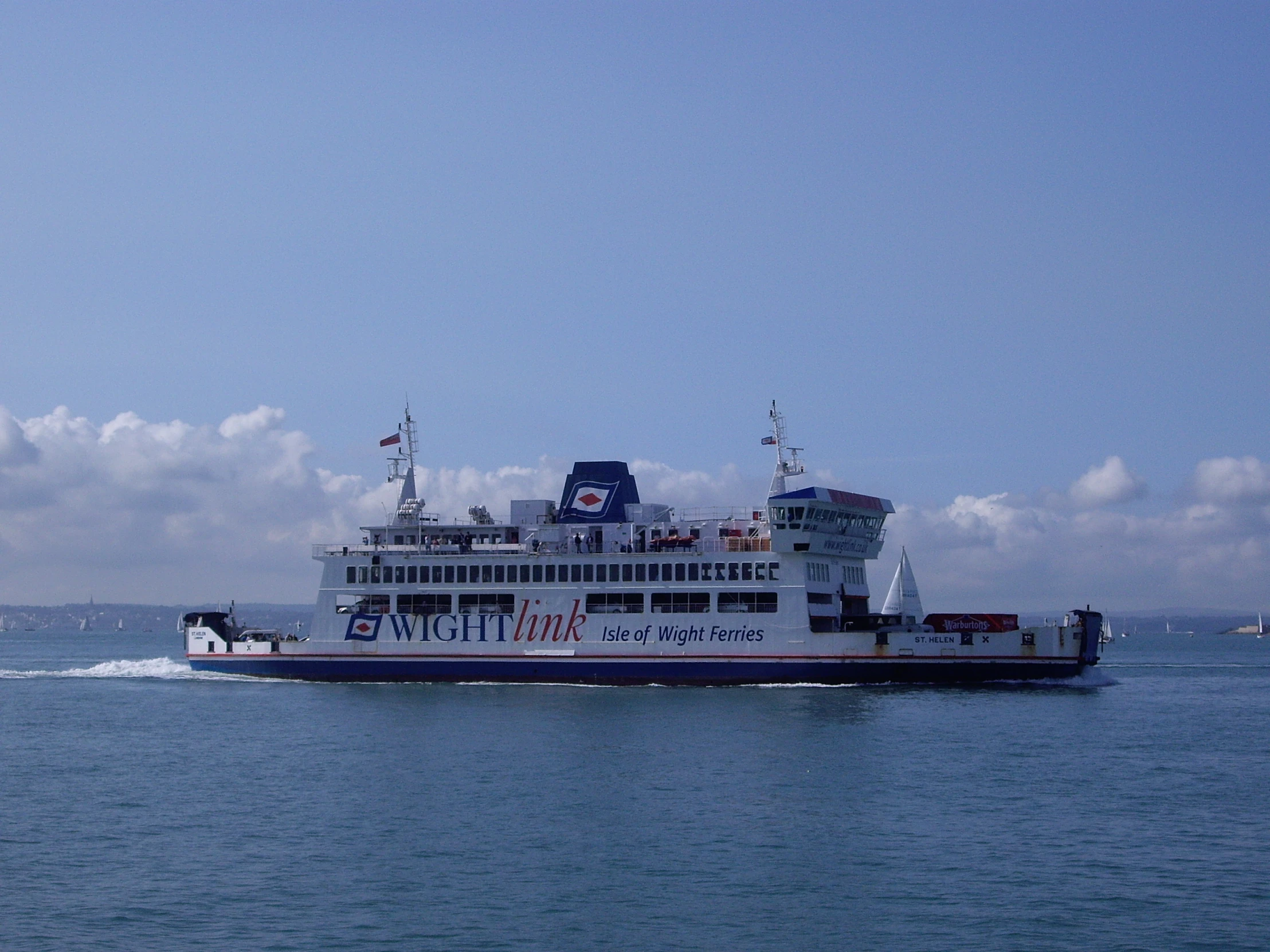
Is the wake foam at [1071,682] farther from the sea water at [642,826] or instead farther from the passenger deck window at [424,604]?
the passenger deck window at [424,604]

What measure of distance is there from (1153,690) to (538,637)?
25743 mm

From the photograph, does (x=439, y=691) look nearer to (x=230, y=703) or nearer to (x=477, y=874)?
(x=230, y=703)

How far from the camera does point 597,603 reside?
54094mm

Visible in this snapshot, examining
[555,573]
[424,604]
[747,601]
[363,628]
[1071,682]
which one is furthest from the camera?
[363,628]

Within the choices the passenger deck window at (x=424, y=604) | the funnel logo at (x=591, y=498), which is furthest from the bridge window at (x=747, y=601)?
the passenger deck window at (x=424, y=604)

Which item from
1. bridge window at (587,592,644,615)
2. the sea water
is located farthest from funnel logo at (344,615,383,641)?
bridge window at (587,592,644,615)

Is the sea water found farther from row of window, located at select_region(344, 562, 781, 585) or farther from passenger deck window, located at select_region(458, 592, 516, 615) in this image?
passenger deck window, located at select_region(458, 592, 516, 615)

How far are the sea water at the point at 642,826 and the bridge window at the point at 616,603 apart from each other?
6801mm

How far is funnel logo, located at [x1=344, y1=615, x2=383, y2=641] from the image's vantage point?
56688mm

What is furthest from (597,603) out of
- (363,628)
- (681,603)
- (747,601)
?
(363,628)

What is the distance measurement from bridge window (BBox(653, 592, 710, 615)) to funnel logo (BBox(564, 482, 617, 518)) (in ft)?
15.6

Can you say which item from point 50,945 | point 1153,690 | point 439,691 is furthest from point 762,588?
point 50,945

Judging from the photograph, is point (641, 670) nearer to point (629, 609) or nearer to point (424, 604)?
point (629, 609)

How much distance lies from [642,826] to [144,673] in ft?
151
